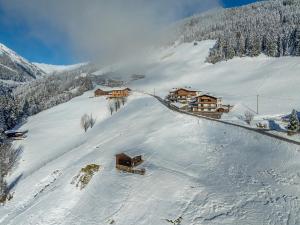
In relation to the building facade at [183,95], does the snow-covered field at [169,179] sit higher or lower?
lower

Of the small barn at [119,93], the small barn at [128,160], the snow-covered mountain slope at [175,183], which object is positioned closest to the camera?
the snow-covered mountain slope at [175,183]

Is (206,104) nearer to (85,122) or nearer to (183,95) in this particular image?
(183,95)

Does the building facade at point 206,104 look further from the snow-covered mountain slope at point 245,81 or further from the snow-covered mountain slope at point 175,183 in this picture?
the snow-covered mountain slope at point 175,183

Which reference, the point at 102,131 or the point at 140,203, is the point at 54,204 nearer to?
the point at 140,203

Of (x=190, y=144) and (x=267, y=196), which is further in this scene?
(x=190, y=144)

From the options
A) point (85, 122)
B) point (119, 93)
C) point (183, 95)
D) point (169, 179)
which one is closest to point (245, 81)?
point (183, 95)

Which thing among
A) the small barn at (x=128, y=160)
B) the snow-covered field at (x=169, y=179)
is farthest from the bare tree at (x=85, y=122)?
A: the small barn at (x=128, y=160)

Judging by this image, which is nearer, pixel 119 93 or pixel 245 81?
pixel 245 81

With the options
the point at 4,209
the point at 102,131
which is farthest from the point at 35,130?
the point at 4,209
